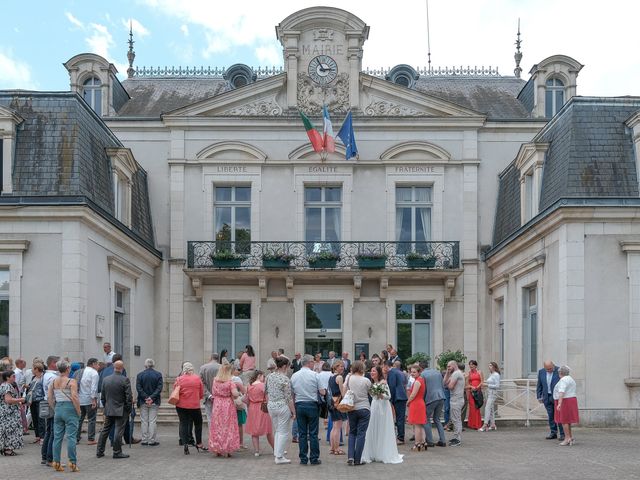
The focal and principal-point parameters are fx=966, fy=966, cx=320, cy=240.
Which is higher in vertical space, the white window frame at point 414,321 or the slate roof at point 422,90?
the slate roof at point 422,90

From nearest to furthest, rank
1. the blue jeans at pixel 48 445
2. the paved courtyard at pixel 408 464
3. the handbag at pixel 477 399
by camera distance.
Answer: the paved courtyard at pixel 408 464, the blue jeans at pixel 48 445, the handbag at pixel 477 399

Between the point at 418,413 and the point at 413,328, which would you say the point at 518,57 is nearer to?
the point at 413,328

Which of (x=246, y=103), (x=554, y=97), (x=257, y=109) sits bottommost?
(x=257, y=109)

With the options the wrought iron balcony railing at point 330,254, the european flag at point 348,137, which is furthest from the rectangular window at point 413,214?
the european flag at point 348,137

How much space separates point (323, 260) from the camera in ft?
88.9

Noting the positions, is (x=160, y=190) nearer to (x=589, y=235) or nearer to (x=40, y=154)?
(x=40, y=154)

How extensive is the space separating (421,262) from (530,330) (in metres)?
4.59

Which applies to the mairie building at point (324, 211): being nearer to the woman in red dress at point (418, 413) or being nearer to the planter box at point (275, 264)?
the planter box at point (275, 264)

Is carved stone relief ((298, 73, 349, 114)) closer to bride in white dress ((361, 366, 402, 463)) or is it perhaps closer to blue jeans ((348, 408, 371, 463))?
bride in white dress ((361, 366, 402, 463))

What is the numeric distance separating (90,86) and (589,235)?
16.3m

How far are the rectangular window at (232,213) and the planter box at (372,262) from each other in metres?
3.39

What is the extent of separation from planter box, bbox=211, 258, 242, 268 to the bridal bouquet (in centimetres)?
1255

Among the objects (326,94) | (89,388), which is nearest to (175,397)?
(89,388)

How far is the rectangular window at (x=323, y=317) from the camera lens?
2811 cm
